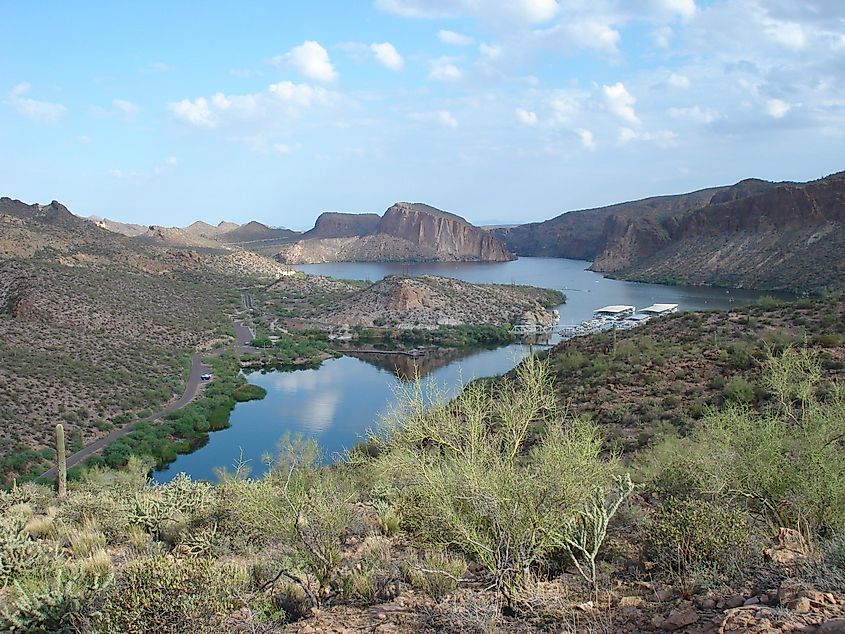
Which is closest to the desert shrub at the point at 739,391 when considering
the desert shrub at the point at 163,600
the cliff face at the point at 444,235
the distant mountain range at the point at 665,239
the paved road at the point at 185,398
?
the desert shrub at the point at 163,600

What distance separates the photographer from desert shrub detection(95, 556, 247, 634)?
4781 millimetres

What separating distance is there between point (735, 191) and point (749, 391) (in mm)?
132999

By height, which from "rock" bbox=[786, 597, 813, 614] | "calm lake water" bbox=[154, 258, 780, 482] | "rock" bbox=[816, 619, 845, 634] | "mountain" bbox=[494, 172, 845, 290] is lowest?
"calm lake water" bbox=[154, 258, 780, 482]

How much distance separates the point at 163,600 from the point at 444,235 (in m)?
182

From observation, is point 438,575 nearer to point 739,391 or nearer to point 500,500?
point 500,500

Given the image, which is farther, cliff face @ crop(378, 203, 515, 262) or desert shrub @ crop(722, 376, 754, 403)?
cliff face @ crop(378, 203, 515, 262)

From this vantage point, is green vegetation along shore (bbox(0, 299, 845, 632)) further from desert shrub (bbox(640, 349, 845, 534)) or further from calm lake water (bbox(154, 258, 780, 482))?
calm lake water (bbox(154, 258, 780, 482))

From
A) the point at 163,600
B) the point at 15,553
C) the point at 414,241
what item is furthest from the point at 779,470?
the point at 414,241

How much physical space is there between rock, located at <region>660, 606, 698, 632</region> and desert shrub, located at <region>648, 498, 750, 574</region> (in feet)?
2.90

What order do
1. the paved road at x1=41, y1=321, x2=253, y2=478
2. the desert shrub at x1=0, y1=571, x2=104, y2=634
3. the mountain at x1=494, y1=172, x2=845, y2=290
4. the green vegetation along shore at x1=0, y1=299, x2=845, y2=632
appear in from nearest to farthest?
the green vegetation along shore at x1=0, y1=299, x2=845, y2=632 → the desert shrub at x1=0, y1=571, x2=104, y2=634 → the paved road at x1=41, y1=321, x2=253, y2=478 → the mountain at x1=494, y1=172, x2=845, y2=290

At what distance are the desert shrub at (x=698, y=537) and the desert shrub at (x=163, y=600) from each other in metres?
4.02

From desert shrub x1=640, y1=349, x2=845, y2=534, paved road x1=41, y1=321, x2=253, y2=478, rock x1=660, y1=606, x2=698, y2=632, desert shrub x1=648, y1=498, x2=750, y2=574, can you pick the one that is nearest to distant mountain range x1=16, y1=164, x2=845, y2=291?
paved road x1=41, y1=321, x2=253, y2=478

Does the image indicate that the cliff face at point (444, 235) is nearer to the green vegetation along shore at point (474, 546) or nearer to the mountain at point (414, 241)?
the mountain at point (414, 241)

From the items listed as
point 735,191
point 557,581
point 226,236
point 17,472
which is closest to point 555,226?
point 735,191
